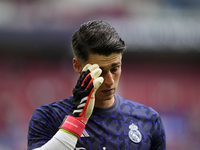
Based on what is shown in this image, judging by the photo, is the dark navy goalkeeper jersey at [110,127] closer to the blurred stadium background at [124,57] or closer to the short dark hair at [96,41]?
the short dark hair at [96,41]

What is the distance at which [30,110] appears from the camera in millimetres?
4828

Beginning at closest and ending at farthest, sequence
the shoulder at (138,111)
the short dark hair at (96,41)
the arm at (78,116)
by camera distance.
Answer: the arm at (78,116)
the short dark hair at (96,41)
the shoulder at (138,111)

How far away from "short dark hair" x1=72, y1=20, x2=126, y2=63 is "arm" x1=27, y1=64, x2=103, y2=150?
0.26 m

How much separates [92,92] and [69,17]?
3887mm

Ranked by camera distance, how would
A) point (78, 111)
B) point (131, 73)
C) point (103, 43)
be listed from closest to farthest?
1. point (78, 111)
2. point (103, 43)
3. point (131, 73)

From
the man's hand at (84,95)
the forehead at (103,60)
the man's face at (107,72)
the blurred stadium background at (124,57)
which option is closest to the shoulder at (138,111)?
the man's face at (107,72)

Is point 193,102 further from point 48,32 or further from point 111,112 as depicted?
point 111,112

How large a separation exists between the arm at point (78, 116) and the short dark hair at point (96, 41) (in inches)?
10.2

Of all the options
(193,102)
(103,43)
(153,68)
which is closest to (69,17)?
(153,68)

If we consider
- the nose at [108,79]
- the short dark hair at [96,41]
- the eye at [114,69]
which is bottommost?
the nose at [108,79]

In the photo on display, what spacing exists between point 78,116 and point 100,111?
1.17 ft

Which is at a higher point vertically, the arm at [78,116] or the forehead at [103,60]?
the forehead at [103,60]

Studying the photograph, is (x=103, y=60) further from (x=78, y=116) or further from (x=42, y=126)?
(x=42, y=126)

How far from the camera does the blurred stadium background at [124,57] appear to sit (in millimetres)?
4863
